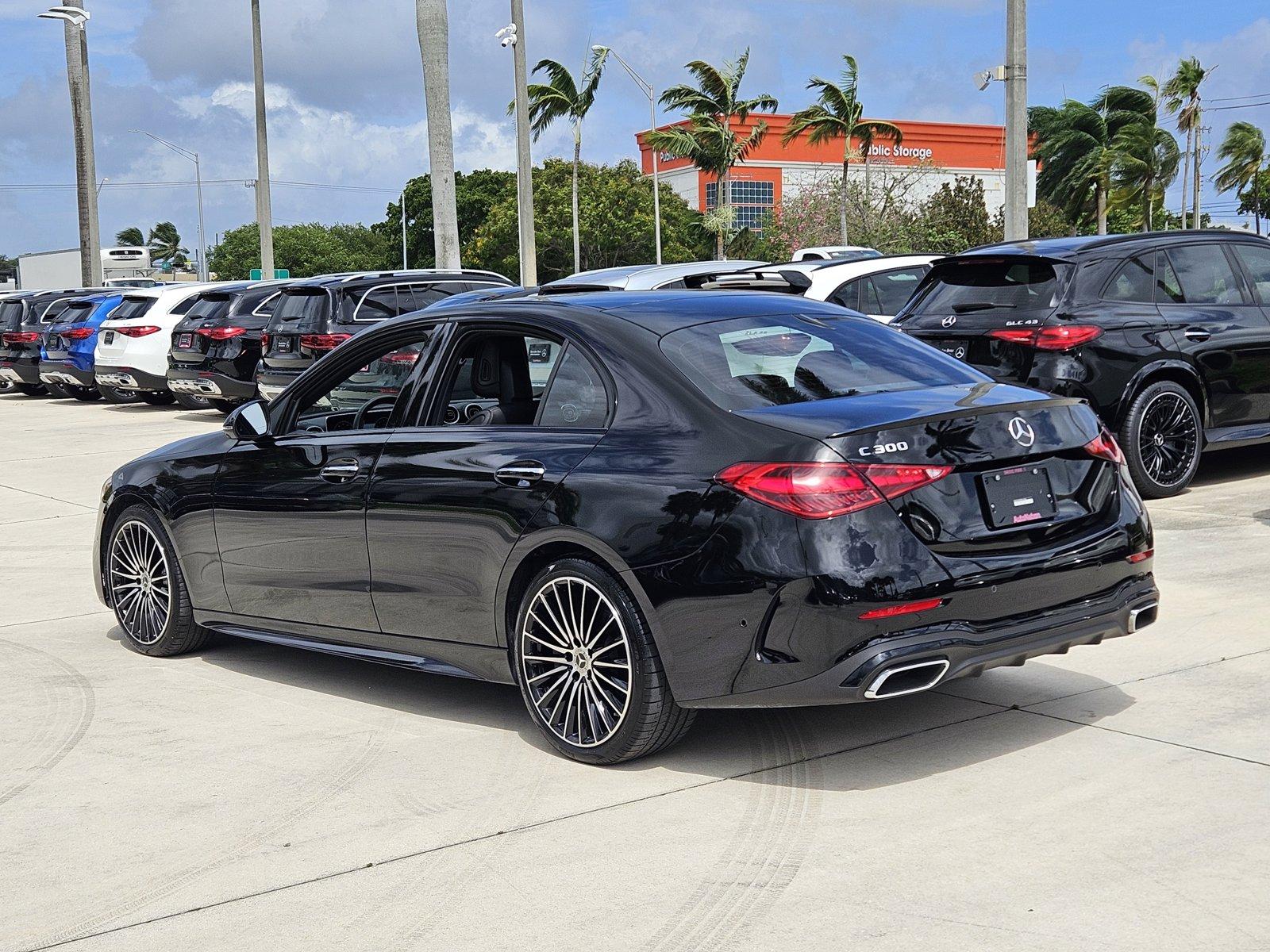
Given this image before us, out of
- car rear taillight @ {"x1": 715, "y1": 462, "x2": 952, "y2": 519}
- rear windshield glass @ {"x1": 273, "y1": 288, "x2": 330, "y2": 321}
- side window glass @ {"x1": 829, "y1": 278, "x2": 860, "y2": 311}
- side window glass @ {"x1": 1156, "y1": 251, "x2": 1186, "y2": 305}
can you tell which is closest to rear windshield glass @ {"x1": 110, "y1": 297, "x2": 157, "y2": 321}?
rear windshield glass @ {"x1": 273, "y1": 288, "x2": 330, "y2": 321}

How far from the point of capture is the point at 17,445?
18.8 metres

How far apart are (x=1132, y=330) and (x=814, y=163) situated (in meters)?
84.5

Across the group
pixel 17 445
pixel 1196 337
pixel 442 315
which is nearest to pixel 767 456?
pixel 442 315

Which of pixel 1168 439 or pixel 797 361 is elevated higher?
pixel 797 361

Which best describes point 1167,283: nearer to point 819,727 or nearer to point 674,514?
point 819,727

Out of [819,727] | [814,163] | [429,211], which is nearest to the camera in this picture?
[819,727]

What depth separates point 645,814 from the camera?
470 cm

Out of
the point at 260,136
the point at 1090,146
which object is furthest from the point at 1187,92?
the point at 260,136

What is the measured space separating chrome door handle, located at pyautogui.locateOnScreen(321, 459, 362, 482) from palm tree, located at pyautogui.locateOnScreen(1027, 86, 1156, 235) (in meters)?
61.5

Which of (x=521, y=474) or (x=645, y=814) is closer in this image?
(x=645, y=814)

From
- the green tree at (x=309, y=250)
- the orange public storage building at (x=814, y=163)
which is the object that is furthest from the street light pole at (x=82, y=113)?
the green tree at (x=309, y=250)

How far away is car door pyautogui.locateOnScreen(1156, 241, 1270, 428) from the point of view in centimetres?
1055

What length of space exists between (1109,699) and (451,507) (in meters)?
2.49

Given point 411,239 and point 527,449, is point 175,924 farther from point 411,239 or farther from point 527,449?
point 411,239
